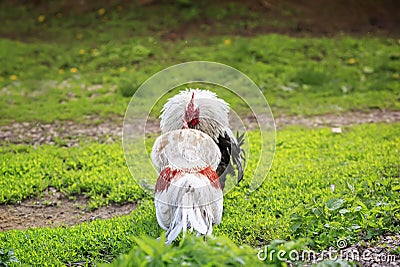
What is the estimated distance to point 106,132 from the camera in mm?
7539

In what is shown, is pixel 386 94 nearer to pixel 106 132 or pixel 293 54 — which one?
pixel 293 54

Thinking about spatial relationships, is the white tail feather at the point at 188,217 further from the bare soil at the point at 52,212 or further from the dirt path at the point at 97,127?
the dirt path at the point at 97,127

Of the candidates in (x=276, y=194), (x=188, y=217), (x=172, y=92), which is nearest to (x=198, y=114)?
(x=188, y=217)

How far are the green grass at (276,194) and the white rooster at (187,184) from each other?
359 mm

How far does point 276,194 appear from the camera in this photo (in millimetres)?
5699

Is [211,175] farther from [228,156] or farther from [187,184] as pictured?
[228,156]

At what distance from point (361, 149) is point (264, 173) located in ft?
4.74

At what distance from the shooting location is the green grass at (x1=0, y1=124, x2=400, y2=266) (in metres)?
4.80

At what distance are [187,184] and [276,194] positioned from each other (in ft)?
5.11

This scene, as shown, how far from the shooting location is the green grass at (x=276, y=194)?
480 cm

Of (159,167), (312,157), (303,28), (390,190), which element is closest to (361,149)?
(312,157)

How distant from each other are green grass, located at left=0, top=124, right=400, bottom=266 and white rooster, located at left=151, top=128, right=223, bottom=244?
0.36 m

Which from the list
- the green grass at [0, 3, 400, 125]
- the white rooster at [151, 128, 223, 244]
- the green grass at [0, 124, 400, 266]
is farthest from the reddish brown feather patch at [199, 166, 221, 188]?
the green grass at [0, 3, 400, 125]

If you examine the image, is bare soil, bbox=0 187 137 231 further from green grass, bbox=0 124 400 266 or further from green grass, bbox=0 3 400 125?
green grass, bbox=0 3 400 125
